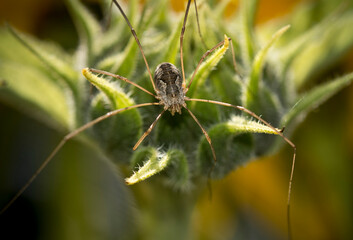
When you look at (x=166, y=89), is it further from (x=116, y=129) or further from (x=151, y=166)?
(x=151, y=166)

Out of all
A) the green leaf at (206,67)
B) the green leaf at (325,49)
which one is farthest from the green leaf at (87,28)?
the green leaf at (325,49)

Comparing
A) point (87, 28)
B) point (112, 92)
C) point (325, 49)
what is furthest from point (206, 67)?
point (325, 49)

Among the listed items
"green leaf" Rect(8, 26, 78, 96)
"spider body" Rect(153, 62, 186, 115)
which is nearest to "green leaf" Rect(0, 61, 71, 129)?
"green leaf" Rect(8, 26, 78, 96)

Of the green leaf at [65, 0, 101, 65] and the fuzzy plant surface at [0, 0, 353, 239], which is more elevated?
the green leaf at [65, 0, 101, 65]

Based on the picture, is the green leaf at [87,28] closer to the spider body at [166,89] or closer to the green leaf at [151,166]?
the spider body at [166,89]

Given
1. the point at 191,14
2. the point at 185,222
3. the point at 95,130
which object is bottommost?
the point at 185,222

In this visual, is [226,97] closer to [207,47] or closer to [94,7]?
[207,47]

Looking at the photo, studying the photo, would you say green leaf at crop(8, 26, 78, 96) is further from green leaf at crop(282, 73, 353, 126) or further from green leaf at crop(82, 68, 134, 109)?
green leaf at crop(282, 73, 353, 126)

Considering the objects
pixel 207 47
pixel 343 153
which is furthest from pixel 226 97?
pixel 343 153
